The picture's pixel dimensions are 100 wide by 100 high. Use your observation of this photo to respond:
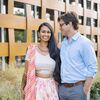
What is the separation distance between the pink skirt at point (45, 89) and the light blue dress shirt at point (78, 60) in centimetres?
26

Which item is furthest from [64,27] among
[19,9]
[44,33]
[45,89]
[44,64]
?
[19,9]

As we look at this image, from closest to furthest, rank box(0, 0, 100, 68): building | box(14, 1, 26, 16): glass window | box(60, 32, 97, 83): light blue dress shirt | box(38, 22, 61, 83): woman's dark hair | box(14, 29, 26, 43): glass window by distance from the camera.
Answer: box(60, 32, 97, 83): light blue dress shirt, box(38, 22, 61, 83): woman's dark hair, box(0, 0, 100, 68): building, box(14, 1, 26, 16): glass window, box(14, 29, 26, 43): glass window

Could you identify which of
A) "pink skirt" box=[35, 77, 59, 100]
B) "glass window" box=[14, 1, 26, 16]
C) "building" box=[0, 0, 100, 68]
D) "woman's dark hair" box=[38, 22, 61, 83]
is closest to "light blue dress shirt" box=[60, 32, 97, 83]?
"woman's dark hair" box=[38, 22, 61, 83]

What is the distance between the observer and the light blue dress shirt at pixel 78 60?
11.5ft

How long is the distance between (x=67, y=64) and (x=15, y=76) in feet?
33.9

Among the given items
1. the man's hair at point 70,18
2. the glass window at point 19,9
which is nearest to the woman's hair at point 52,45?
the man's hair at point 70,18

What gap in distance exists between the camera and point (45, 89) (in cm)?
386

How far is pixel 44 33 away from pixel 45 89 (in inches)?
23.0

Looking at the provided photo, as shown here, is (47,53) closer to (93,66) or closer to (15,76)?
(93,66)

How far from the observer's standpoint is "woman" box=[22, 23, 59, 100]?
3.82 m

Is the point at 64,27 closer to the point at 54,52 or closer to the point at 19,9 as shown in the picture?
the point at 54,52

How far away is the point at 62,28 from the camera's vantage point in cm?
358

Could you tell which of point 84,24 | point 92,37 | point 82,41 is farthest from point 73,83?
point 92,37

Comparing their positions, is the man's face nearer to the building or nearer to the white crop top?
the white crop top
